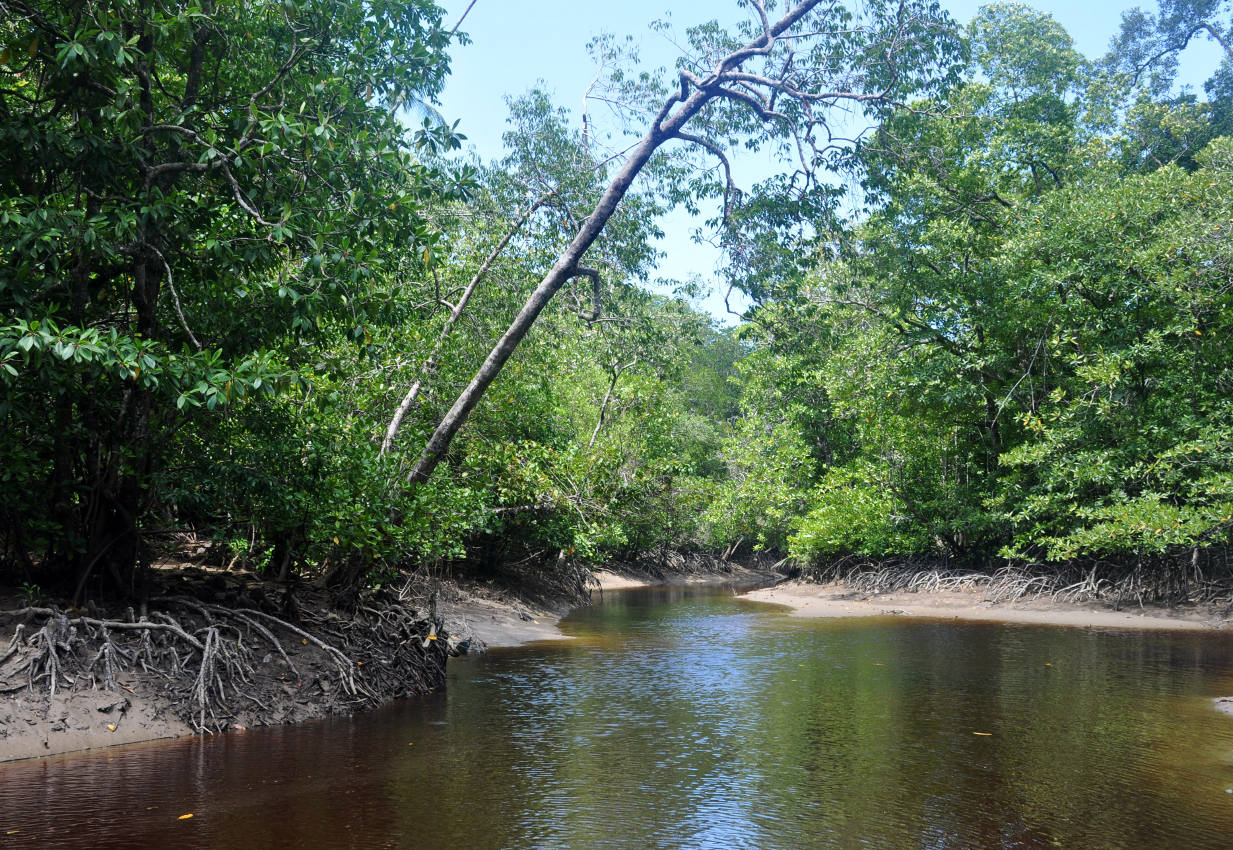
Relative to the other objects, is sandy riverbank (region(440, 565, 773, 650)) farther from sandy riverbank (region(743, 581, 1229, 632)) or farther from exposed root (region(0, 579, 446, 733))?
sandy riverbank (region(743, 581, 1229, 632))

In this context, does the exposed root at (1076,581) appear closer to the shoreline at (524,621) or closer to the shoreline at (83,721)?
the shoreline at (524,621)

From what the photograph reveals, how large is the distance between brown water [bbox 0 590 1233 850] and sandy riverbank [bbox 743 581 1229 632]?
6.22 m

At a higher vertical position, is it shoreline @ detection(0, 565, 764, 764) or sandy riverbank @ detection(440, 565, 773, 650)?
shoreline @ detection(0, 565, 764, 764)

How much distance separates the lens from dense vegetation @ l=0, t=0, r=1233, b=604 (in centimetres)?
794

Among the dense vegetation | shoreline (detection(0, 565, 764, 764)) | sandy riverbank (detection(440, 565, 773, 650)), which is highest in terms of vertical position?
the dense vegetation

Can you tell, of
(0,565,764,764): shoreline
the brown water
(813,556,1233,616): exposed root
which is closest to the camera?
the brown water

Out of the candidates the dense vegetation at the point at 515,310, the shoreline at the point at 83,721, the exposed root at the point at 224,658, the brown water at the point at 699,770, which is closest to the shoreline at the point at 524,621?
the shoreline at the point at 83,721

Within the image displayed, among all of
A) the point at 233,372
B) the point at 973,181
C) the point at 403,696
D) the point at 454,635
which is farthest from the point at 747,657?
the point at 973,181

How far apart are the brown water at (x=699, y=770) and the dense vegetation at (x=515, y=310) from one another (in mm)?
2806

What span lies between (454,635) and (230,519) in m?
5.72

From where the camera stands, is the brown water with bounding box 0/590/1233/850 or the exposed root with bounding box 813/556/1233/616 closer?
the brown water with bounding box 0/590/1233/850

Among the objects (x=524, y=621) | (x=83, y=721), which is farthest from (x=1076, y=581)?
(x=83, y=721)

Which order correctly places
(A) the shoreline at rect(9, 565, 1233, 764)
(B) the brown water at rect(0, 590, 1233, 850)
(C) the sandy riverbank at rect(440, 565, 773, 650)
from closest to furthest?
(B) the brown water at rect(0, 590, 1233, 850) → (A) the shoreline at rect(9, 565, 1233, 764) → (C) the sandy riverbank at rect(440, 565, 773, 650)

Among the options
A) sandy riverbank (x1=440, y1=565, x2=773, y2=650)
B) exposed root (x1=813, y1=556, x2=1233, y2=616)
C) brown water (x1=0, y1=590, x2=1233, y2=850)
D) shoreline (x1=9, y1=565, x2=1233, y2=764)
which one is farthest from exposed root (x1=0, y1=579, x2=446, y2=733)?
exposed root (x1=813, y1=556, x2=1233, y2=616)
